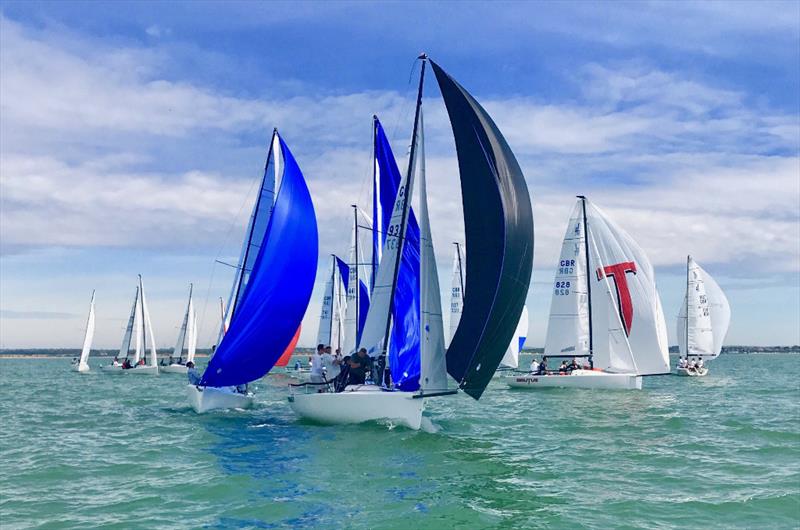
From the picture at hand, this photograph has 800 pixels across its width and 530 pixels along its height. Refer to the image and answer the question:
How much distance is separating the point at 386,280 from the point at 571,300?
59.9 feet

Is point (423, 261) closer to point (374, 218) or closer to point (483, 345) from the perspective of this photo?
point (483, 345)

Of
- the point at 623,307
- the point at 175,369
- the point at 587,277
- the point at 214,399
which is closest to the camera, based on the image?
the point at 214,399

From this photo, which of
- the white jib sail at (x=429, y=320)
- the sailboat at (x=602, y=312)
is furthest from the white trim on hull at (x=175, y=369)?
the white jib sail at (x=429, y=320)

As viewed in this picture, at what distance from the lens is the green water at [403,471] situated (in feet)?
34.7

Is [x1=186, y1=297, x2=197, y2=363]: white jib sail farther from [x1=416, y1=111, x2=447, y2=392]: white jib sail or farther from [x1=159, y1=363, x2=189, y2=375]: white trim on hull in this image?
[x1=416, y1=111, x2=447, y2=392]: white jib sail

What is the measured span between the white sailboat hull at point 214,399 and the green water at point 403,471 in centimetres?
58

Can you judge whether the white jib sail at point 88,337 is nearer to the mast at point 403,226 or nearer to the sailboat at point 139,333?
the sailboat at point 139,333

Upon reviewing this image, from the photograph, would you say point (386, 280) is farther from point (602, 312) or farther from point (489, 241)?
point (602, 312)

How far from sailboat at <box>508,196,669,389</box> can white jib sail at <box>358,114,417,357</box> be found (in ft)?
52.5

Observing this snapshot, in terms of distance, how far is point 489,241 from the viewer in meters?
15.8

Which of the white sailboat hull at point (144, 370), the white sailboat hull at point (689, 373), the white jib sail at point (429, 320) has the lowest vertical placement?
the white sailboat hull at point (144, 370)

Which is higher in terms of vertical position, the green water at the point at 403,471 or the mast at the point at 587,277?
the mast at the point at 587,277

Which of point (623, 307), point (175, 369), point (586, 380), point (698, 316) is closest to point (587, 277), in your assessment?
point (623, 307)

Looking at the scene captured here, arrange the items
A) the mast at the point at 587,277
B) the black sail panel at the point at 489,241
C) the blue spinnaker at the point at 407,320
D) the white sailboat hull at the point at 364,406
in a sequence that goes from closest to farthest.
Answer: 1. the black sail panel at the point at 489,241
2. the white sailboat hull at the point at 364,406
3. the blue spinnaker at the point at 407,320
4. the mast at the point at 587,277
